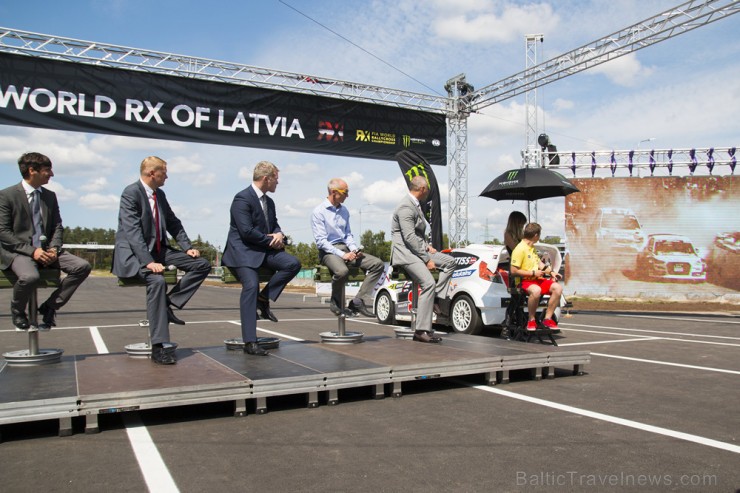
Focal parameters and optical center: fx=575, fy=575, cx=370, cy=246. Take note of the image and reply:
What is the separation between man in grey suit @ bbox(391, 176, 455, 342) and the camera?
7.15 meters

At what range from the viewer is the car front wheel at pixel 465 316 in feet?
31.9

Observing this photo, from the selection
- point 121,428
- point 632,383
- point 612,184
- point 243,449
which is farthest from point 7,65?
point 612,184

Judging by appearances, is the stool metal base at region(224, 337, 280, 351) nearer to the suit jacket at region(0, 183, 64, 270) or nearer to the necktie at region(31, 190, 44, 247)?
the suit jacket at region(0, 183, 64, 270)

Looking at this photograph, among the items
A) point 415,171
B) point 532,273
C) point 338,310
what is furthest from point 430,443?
point 415,171

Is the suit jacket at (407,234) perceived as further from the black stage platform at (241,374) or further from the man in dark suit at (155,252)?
the man in dark suit at (155,252)

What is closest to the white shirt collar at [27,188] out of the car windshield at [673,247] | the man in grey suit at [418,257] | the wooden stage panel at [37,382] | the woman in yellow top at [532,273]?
the wooden stage panel at [37,382]

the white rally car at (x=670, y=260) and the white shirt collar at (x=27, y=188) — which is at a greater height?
the white shirt collar at (x=27, y=188)

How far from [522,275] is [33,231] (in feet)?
19.9

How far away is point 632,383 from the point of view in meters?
5.92

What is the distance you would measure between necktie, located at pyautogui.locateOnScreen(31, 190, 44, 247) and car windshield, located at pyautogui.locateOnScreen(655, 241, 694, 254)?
23885 millimetres

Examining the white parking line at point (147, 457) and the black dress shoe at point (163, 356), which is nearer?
the white parking line at point (147, 457)

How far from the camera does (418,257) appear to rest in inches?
289

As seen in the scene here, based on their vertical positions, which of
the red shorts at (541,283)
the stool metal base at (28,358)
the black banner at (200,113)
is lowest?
the stool metal base at (28,358)

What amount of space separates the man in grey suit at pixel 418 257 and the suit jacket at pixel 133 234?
2.99 meters
